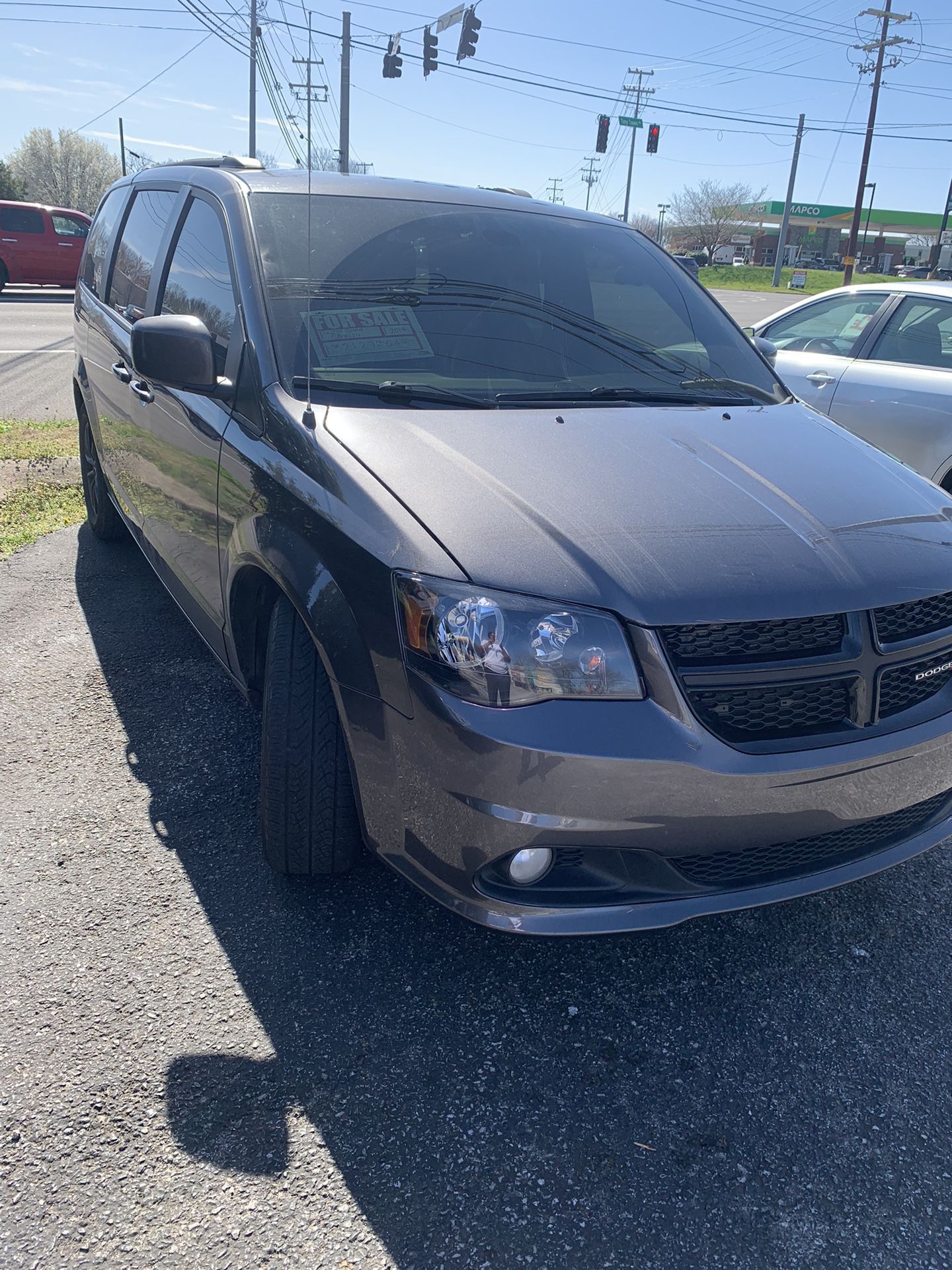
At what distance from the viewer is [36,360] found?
1250 centimetres

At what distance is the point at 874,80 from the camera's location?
37.8m

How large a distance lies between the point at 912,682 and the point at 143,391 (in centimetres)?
277

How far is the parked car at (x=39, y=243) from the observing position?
2062 cm

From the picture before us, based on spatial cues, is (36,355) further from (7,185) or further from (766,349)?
(7,185)

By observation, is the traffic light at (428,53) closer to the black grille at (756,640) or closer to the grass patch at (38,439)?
the grass patch at (38,439)

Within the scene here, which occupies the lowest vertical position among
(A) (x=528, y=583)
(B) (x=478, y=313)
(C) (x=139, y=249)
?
(A) (x=528, y=583)

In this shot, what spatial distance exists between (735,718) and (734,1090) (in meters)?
0.80

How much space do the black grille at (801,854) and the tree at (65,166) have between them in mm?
87741

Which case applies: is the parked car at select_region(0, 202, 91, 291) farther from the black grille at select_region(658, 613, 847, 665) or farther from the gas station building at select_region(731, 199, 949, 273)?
the gas station building at select_region(731, 199, 949, 273)

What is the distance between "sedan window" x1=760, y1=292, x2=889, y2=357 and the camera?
590cm

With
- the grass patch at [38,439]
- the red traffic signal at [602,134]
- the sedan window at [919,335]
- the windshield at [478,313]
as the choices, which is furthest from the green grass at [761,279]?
the windshield at [478,313]

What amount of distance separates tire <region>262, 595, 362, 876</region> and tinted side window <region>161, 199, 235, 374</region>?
3.15 ft

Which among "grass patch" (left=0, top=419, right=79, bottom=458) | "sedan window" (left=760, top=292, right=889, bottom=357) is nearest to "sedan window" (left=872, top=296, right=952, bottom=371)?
"sedan window" (left=760, top=292, right=889, bottom=357)

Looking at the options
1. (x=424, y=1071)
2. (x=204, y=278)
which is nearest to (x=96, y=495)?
(x=204, y=278)
